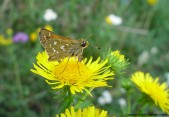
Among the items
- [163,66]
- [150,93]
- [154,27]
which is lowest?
[150,93]

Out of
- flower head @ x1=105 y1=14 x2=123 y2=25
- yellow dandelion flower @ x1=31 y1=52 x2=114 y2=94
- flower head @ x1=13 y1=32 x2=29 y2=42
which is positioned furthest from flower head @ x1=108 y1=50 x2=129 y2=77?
flower head @ x1=105 y1=14 x2=123 y2=25

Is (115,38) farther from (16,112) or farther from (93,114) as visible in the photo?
(93,114)

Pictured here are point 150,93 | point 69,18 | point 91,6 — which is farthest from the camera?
point 91,6

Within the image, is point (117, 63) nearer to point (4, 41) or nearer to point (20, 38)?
point (4, 41)

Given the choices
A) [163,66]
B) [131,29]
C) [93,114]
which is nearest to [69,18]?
[131,29]

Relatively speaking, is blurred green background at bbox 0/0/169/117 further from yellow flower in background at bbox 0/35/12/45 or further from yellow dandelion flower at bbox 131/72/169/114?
yellow dandelion flower at bbox 131/72/169/114

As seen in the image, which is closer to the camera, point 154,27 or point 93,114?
point 93,114

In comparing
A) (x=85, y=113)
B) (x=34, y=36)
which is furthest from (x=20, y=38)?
(x=85, y=113)
